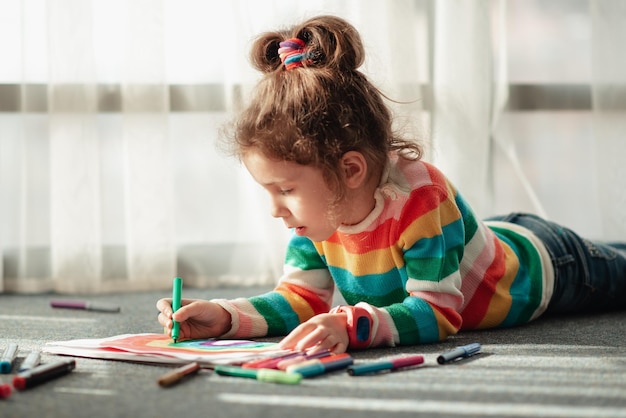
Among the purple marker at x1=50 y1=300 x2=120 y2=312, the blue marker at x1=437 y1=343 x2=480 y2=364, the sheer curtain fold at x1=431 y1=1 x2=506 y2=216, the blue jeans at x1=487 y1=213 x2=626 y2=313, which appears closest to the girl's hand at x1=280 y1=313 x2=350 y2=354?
the blue marker at x1=437 y1=343 x2=480 y2=364

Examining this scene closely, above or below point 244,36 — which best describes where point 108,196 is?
below

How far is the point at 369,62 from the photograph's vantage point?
1970mm

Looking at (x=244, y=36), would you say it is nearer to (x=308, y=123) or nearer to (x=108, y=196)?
(x=108, y=196)

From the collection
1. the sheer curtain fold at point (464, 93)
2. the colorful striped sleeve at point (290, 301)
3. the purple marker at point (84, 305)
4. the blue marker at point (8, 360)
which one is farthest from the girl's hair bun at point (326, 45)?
the sheer curtain fold at point (464, 93)

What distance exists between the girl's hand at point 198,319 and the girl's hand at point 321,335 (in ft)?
0.53

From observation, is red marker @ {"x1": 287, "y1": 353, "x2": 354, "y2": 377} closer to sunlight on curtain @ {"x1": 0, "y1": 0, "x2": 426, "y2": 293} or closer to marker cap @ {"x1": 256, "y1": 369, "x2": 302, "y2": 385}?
marker cap @ {"x1": 256, "y1": 369, "x2": 302, "y2": 385}

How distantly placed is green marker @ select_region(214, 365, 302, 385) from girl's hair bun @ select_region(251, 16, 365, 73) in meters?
0.44

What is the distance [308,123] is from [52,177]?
100cm

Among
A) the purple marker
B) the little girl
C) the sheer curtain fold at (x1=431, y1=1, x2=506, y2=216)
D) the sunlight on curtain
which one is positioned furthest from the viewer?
the sheer curtain fold at (x1=431, y1=1, x2=506, y2=216)

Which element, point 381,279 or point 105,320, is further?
point 105,320

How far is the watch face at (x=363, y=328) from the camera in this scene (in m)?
1.12

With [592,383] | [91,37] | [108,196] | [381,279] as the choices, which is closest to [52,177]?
[108,196]

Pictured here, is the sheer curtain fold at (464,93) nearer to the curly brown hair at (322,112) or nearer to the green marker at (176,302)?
the curly brown hair at (322,112)

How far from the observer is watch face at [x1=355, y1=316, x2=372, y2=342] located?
43.9 inches
